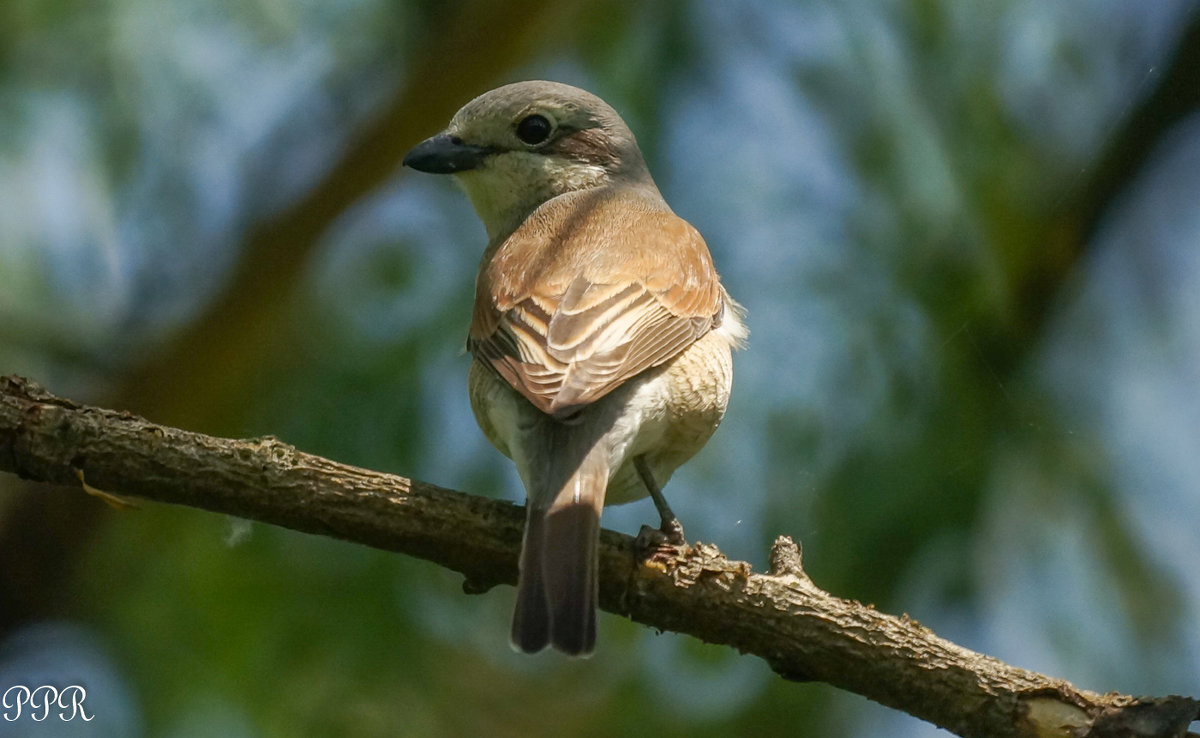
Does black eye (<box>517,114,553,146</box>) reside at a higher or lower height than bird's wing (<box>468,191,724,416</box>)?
higher

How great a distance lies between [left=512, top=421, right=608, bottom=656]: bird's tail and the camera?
2.96 meters

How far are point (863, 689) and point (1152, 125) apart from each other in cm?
396

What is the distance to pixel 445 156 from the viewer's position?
4648mm

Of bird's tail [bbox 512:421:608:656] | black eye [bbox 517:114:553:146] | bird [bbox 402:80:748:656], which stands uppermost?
black eye [bbox 517:114:553:146]

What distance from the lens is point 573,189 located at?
16.1 feet

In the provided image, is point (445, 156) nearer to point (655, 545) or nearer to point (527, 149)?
point (527, 149)

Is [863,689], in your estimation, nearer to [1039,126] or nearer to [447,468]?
[447,468]

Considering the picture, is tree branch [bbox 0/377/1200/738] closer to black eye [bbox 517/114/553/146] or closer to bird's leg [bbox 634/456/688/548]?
bird's leg [bbox 634/456/688/548]

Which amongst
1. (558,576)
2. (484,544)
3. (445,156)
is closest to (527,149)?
(445,156)

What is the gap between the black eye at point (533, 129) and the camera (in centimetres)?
482

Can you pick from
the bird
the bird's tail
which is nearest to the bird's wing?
the bird

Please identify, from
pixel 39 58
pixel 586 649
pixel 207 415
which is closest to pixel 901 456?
pixel 586 649

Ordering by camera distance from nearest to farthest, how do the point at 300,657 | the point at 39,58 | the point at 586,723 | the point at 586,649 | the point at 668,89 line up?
the point at 586,649 → the point at 300,657 → the point at 586,723 → the point at 39,58 → the point at 668,89

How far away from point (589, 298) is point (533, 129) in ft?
4.35
